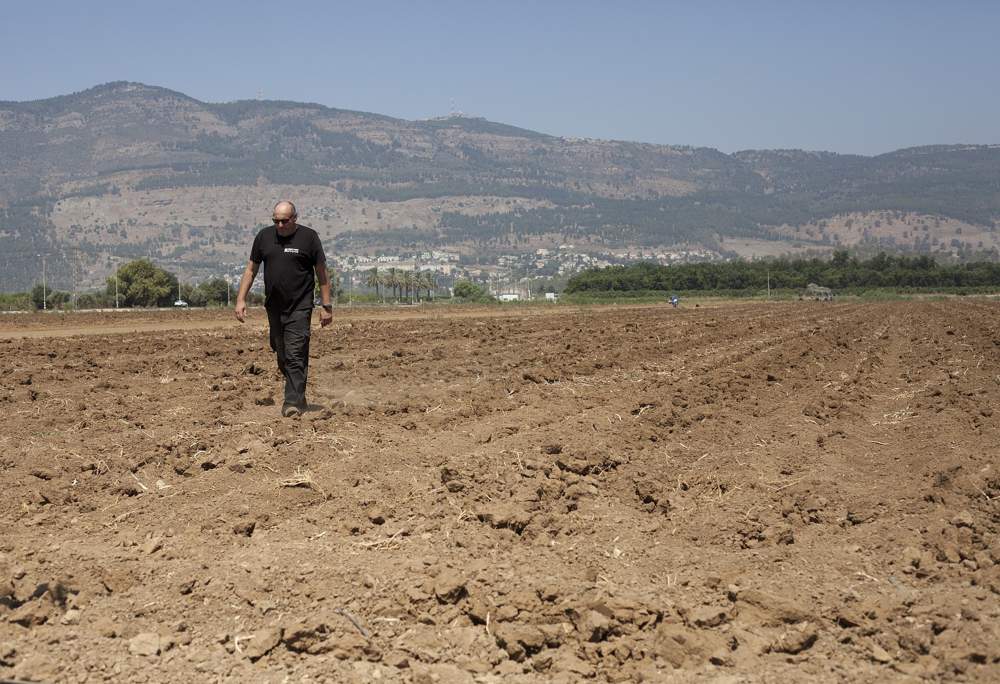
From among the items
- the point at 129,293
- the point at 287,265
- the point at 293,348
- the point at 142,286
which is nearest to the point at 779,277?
the point at 142,286

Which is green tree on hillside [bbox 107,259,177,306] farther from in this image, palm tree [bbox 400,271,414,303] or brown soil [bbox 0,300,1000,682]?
brown soil [bbox 0,300,1000,682]

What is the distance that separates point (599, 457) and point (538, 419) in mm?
1809

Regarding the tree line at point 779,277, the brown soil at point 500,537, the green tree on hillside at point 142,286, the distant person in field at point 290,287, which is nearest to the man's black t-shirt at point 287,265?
the distant person in field at point 290,287

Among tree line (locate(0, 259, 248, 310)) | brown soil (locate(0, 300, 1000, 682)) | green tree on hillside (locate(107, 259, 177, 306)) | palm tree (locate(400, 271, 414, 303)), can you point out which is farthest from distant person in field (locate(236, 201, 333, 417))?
palm tree (locate(400, 271, 414, 303))

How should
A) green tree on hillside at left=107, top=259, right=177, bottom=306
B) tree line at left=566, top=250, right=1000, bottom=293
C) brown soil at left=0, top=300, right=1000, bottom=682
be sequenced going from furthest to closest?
tree line at left=566, top=250, right=1000, bottom=293, green tree on hillside at left=107, top=259, right=177, bottom=306, brown soil at left=0, top=300, right=1000, bottom=682

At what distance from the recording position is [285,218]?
9500 millimetres

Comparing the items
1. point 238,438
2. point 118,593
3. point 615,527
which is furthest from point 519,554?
point 238,438

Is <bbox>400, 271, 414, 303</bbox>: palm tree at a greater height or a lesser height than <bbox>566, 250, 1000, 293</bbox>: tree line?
lesser

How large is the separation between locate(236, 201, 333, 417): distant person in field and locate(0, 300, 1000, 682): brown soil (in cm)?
56

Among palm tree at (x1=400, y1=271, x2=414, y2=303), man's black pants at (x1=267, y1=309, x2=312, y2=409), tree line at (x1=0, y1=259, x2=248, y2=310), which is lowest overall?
palm tree at (x1=400, y1=271, x2=414, y2=303)

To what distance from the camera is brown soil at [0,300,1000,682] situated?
163 inches

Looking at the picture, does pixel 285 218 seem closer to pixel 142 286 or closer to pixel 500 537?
→ pixel 500 537

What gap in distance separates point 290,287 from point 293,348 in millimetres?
575

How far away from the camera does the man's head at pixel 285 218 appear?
9.49 meters
